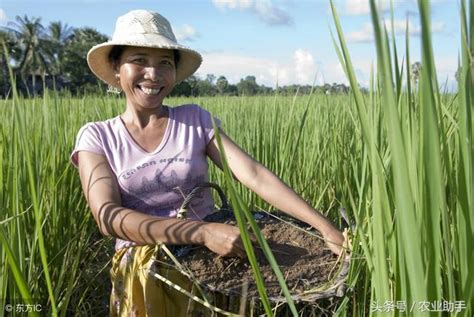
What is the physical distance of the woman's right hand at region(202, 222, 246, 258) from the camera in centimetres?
93

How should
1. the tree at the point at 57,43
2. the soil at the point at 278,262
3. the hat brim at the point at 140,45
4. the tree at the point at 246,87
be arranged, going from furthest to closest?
the tree at the point at 57,43, the tree at the point at 246,87, the hat brim at the point at 140,45, the soil at the point at 278,262

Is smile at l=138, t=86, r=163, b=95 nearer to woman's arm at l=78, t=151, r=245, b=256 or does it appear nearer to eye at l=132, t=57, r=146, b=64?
eye at l=132, t=57, r=146, b=64

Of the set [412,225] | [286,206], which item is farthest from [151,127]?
[412,225]

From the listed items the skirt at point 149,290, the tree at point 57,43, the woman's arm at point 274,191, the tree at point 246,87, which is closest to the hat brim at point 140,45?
the woman's arm at point 274,191

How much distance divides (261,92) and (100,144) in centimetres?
308

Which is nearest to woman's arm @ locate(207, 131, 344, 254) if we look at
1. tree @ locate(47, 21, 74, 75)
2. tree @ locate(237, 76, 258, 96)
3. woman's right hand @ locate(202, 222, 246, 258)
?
woman's right hand @ locate(202, 222, 246, 258)

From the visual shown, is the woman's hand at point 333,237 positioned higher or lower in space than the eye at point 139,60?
lower

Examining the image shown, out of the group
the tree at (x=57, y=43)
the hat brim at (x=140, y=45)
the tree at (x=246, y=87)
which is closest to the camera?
the hat brim at (x=140, y=45)

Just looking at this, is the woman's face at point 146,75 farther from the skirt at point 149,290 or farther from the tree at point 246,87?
the tree at point 246,87

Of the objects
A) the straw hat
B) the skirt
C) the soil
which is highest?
the straw hat

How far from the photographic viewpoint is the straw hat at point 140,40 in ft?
4.04

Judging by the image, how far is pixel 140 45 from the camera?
1210 millimetres

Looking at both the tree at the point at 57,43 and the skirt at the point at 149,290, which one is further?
the tree at the point at 57,43

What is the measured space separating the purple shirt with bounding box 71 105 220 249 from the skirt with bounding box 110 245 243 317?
14 cm
